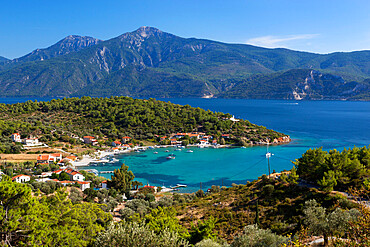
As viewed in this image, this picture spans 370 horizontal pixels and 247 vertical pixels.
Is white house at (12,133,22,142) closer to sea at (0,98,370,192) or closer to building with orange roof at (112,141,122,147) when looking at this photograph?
building with orange roof at (112,141,122,147)

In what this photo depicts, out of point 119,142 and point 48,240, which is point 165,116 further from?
point 48,240

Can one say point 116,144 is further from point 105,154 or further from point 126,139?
point 105,154

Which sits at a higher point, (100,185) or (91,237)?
(91,237)

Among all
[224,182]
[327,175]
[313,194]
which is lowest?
[224,182]

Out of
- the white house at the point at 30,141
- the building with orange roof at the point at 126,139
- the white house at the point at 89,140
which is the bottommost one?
the building with orange roof at the point at 126,139

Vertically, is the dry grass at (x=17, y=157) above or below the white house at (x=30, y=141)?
below

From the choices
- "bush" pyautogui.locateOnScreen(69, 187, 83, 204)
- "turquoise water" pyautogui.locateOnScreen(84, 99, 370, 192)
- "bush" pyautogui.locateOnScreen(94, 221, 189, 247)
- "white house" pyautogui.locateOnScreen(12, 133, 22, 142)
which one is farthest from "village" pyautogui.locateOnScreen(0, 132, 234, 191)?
"bush" pyautogui.locateOnScreen(94, 221, 189, 247)

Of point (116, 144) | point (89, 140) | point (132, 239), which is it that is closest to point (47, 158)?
point (89, 140)

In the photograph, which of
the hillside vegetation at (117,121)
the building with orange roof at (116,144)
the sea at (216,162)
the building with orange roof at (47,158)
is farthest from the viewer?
the hillside vegetation at (117,121)

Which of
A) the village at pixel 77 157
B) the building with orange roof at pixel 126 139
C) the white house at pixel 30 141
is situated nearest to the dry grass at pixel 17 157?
the village at pixel 77 157

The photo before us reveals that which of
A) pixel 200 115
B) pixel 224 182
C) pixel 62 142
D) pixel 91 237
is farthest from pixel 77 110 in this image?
pixel 91 237

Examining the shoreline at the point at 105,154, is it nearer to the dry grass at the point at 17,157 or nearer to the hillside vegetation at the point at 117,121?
the hillside vegetation at the point at 117,121
